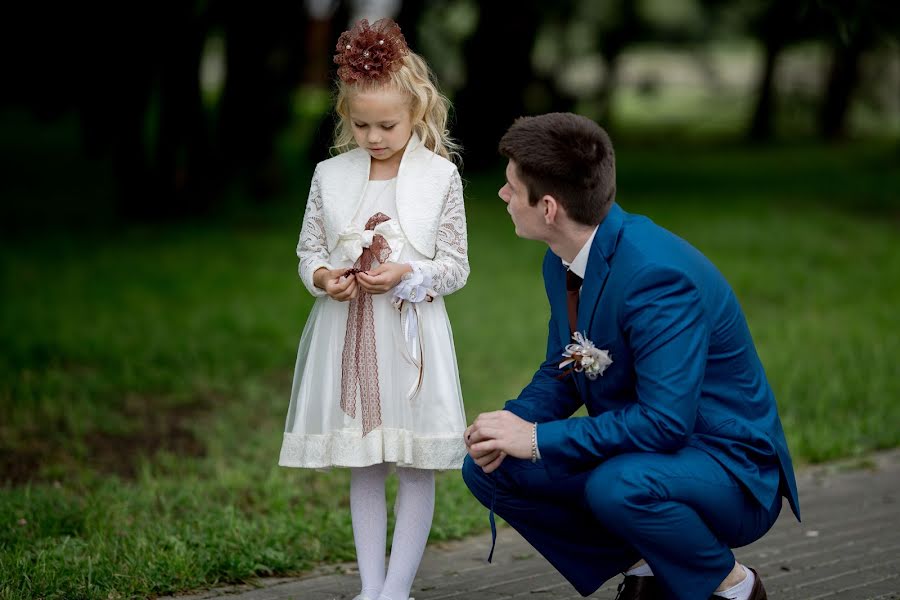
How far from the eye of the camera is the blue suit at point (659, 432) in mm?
3377

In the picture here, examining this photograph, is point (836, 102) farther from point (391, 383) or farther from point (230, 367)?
point (391, 383)

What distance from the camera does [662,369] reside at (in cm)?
334

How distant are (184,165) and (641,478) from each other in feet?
41.2

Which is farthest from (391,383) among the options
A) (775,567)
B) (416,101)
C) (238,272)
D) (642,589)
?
(238,272)

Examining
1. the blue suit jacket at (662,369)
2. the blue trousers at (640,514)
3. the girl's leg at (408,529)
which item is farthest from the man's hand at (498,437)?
the girl's leg at (408,529)

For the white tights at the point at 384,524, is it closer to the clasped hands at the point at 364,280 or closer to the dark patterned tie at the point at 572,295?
the clasped hands at the point at 364,280

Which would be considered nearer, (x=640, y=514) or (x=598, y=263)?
(x=640, y=514)

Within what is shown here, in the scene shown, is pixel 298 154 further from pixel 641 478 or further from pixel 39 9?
pixel 641 478

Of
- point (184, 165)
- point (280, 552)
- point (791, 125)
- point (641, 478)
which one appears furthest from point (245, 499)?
point (791, 125)

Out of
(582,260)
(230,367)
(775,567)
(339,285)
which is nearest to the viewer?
(582,260)

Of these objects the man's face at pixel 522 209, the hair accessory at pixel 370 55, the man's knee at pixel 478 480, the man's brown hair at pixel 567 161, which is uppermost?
the hair accessory at pixel 370 55

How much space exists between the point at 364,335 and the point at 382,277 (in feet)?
0.83

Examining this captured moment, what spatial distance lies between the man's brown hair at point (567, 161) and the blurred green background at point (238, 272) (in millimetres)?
1226

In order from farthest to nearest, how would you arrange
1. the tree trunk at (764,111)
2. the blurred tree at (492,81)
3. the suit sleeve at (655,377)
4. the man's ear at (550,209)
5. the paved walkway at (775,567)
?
the tree trunk at (764,111)
the blurred tree at (492,81)
the paved walkway at (775,567)
the man's ear at (550,209)
the suit sleeve at (655,377)
